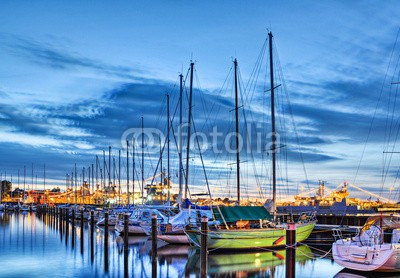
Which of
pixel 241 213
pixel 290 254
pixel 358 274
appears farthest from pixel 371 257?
pixel 241 213

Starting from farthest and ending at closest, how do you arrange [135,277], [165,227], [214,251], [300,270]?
[165,227] → [214,251] → [300,270] → [135,277]

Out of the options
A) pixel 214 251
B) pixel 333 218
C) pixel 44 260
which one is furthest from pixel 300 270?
pixel 333 218

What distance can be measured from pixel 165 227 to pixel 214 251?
699cm

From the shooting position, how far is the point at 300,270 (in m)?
28.0

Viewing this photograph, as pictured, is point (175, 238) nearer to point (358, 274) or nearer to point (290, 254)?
point (358, 274)

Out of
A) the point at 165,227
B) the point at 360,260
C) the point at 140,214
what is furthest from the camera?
the point at 140,214

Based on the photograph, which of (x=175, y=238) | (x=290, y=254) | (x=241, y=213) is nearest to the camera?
(x=290, y=254)

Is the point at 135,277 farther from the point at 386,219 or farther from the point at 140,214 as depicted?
the point at 140,214

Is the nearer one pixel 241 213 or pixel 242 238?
pixel 242 238

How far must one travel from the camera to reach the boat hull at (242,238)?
32.1 meters

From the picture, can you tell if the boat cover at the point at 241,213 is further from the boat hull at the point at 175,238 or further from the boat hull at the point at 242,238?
the boat hull at the point at 175,238

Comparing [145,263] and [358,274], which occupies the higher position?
[358,274]

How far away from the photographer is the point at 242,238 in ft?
106

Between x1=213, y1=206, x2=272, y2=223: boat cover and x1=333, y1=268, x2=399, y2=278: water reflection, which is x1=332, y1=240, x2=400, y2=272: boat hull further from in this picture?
x1=213, y1=206, x2=272, y2=223: boat cover
